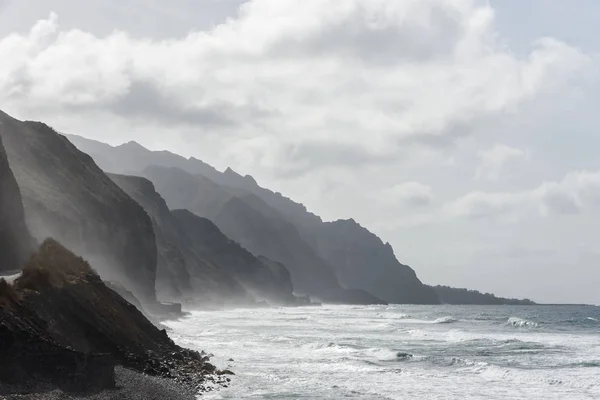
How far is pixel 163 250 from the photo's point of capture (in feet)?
468

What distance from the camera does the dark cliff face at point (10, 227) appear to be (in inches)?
1893

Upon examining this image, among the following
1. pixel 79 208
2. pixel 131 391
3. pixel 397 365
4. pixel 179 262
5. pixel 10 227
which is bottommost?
pixel 397 365

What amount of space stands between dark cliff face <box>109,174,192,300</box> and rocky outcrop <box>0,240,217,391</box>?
Answer: 98.5 m

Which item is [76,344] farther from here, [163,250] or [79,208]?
[163,250]

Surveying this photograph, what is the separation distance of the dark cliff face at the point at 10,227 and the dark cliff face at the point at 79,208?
39.7 feet

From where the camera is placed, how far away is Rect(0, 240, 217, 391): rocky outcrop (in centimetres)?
2622

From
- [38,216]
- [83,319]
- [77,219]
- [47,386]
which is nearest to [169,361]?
[83,319]

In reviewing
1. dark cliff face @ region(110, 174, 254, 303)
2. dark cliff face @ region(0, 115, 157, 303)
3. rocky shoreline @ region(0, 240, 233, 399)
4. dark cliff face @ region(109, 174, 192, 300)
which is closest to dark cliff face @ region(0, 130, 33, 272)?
dark cliff face @ region(0, 115, 157, 303)

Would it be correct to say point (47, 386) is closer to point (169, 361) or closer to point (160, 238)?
point (169, 361)

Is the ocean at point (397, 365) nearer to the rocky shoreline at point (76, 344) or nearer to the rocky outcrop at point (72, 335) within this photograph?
the rocky shoreline at point (76, 344)

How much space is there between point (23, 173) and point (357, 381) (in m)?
52.8

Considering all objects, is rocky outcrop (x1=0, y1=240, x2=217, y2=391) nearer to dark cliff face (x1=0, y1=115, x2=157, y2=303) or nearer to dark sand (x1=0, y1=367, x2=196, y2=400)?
dark sand (x1=0, y1=367, x2=196, y2=400)

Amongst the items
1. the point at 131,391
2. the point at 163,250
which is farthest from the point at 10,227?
the point at 163,250

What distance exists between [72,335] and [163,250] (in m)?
113
